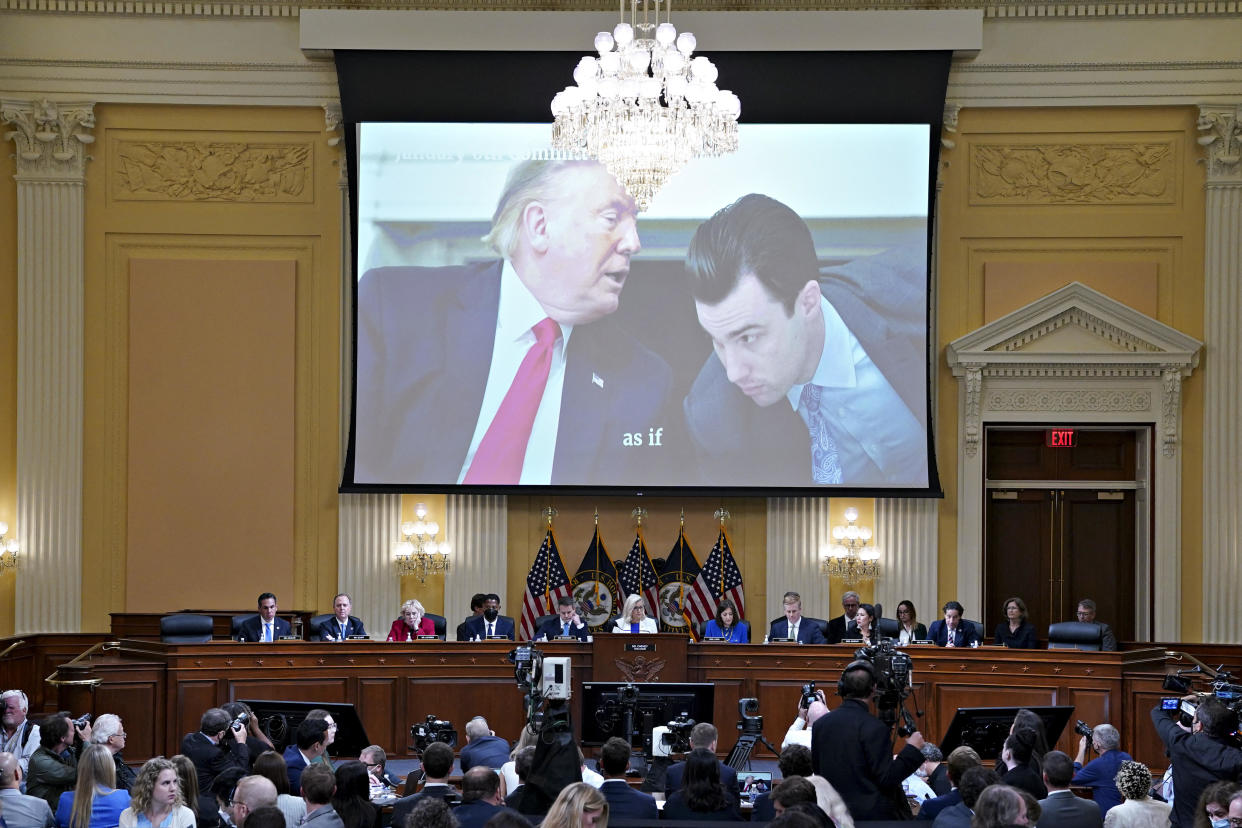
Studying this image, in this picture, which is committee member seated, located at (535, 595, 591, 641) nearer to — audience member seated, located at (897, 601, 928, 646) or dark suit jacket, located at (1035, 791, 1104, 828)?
audience member seated, located at (897, 601, 928, 646)

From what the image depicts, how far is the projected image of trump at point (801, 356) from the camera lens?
14633 millimetres

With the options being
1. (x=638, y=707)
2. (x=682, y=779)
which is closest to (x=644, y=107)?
(x=638, y=707)

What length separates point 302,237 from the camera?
1513 centimetres

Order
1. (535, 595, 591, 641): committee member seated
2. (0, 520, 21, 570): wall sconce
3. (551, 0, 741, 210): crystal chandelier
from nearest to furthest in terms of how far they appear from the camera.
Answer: (551, 0, 741, 210): crystal chandelier → (535, 595, 591, 641): committee member seated → (0, 520, 21, 570): wall sconce

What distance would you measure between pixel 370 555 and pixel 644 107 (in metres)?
7.09

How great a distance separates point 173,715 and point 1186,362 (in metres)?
9.96

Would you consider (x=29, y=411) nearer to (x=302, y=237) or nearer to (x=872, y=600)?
(x=302, y=237)

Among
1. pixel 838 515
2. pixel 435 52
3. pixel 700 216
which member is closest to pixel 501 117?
pixel 435 52

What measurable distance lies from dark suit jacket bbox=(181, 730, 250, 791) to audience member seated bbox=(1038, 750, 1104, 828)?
4060 millimetres

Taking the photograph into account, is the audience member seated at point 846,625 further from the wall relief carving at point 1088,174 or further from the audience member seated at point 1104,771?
the audience member seated at point 1104,771

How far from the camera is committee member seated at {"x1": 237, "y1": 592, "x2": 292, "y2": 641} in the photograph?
12320mm

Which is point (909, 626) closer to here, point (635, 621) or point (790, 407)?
point (635, 621)

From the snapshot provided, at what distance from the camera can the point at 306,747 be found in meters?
7.63

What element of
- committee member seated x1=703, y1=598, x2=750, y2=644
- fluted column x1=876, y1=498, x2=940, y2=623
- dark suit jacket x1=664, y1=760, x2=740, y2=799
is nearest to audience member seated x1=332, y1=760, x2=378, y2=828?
dark suit jacket x1=664, y1=760, x2=740, y2=799
